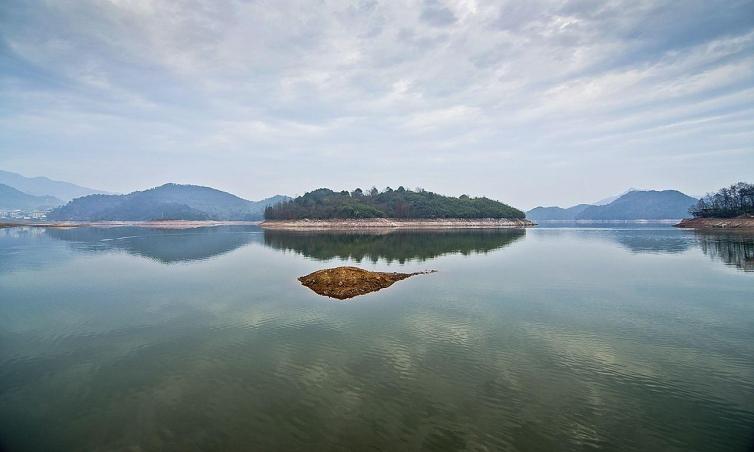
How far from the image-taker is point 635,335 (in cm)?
1705

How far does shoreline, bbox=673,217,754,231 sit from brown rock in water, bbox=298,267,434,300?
119477mm

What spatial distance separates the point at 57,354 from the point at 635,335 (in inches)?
1027

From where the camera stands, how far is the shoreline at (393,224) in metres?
145

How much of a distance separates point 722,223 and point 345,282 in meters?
135

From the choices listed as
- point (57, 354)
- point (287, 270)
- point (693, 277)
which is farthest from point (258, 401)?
point (693, 277)

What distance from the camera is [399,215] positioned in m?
167

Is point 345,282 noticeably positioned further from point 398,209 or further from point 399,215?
point 398,209

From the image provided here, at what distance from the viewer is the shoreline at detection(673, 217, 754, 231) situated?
325 ft

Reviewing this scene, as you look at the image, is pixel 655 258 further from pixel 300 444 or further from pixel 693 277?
pixel 300 444

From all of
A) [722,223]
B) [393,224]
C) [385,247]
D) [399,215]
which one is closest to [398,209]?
[399,215]

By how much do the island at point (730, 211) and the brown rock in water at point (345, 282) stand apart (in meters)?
121

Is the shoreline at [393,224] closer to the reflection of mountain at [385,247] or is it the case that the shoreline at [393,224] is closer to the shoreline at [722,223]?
the reflection of mountain at [385,247]

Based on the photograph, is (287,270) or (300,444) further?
(287,270)

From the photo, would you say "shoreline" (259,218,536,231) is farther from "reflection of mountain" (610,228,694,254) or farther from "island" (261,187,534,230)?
"reflection of mountain" (610,228,694,254)
